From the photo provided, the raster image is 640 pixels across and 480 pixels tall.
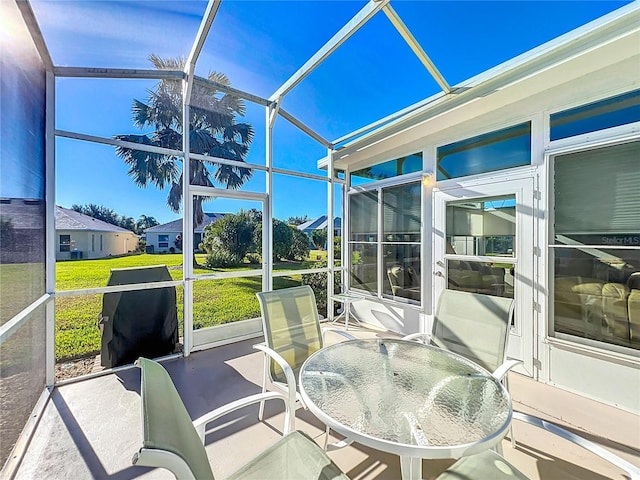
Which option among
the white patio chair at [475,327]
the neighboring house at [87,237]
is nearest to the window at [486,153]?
the white patio chair at [475,327]

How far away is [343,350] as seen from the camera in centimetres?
211

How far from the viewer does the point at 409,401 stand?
57.1 inches

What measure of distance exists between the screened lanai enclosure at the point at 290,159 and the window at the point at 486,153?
0.03 m

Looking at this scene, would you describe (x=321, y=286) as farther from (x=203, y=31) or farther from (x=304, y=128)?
(x=203, y=31)

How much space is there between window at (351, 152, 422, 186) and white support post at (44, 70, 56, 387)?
429 centimetres

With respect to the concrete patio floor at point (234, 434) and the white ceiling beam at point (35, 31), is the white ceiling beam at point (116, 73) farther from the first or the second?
the concrete patio floor at point (234, 434)

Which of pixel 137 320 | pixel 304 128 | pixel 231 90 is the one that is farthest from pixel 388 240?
pixel 137 320

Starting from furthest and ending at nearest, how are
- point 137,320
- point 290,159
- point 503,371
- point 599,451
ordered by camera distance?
point 290,159 → point 137,320 → point 503,371 → point 599,451

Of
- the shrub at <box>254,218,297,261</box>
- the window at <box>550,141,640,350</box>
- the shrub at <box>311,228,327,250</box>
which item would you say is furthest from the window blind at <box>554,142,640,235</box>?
the shrub at <box>254,218,297,261</box>

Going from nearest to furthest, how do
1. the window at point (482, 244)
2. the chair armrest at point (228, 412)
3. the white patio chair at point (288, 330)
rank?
the chair armrest at point (228, 412) < the white patio chair at point (288, 330) < the window at point (482, 244)

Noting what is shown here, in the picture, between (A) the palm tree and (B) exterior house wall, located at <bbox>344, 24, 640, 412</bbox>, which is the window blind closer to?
(B) exterior house wall, located at <bbox>344, 24, 640, 412</bbox>

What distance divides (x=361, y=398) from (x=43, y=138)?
3804 mm

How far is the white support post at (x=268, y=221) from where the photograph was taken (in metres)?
4.32

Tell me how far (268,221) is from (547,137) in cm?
367
